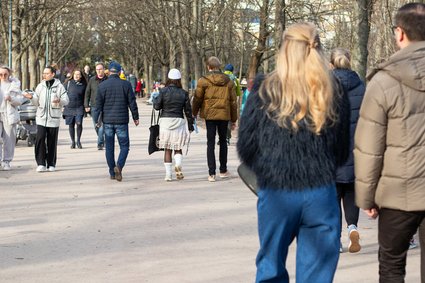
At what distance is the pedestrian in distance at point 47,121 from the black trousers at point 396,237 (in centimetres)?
1094

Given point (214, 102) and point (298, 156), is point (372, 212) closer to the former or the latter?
point (298, 156)

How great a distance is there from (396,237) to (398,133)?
555 millimetres

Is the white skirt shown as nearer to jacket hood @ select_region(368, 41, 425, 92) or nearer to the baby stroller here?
the baby stroller

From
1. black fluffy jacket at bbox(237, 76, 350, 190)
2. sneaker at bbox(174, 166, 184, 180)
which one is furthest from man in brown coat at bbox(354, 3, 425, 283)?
sneaker at bbox(174, 166, 184, 180)

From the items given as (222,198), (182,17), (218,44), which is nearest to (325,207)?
(222,198)

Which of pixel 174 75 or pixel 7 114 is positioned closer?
pixel 174 75

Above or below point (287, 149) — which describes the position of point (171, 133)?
below

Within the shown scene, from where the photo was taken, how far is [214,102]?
567 inches

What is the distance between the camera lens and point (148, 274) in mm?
7594

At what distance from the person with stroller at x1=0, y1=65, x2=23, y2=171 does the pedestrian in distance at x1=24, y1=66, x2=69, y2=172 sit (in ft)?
1.36


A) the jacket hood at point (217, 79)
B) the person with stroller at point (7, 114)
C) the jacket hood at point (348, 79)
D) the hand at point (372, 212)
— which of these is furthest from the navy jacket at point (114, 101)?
the hand at point (372, 212)

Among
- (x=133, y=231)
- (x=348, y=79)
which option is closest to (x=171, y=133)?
(x=133, y=231)

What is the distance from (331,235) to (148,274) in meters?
2.68

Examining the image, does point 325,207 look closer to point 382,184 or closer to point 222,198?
point 382,184
